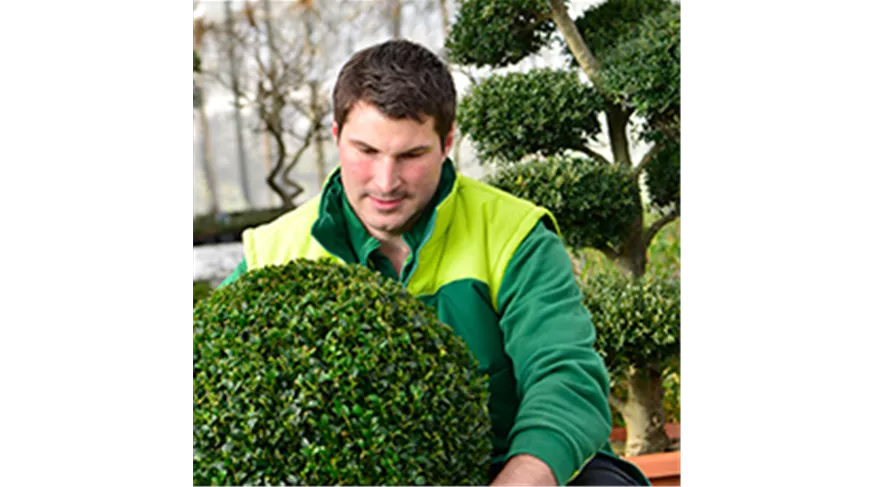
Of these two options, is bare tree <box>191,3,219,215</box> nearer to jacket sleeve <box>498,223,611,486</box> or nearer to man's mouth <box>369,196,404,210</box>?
man's mouth <box>369,196,404,210</box>

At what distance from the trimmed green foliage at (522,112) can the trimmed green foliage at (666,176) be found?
1.22 feet

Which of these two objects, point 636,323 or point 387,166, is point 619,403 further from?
point 387,166

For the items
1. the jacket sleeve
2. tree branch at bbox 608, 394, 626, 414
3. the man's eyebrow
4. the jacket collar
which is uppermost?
the man's eyebrow

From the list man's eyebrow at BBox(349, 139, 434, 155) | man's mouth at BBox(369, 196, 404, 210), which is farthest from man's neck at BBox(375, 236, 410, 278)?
man's eyebrow at BBox(349, 139, 434, 155)

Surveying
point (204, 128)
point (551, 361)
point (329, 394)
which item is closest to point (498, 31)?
point (204, 128)

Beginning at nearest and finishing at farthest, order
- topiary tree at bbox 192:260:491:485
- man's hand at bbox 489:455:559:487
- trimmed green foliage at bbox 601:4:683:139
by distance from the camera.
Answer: topiary tree at bbox 192:260:491:485, man's hand at bbox 489:455:559:487, trimmed green foliage at bbox 601:4:683:139

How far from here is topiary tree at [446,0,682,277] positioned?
332 cm

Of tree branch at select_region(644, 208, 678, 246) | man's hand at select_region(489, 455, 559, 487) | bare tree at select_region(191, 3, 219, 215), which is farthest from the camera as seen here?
tree branch at select_region(644, 208, 678, 246)

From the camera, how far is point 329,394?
1.44 meters

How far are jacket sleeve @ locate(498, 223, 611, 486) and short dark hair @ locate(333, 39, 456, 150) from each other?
363mm
